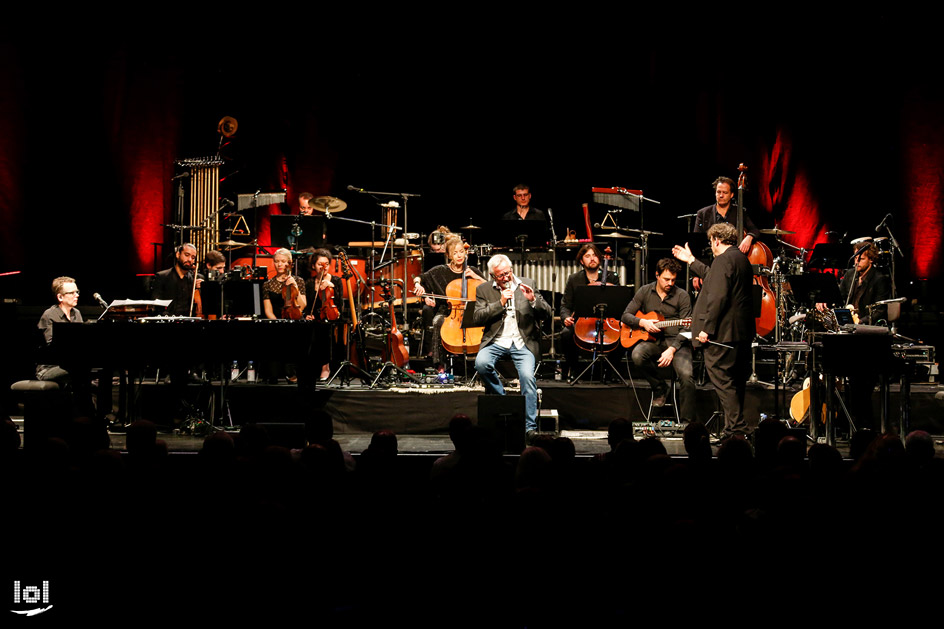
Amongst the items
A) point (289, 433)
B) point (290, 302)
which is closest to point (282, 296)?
point (290, 302)

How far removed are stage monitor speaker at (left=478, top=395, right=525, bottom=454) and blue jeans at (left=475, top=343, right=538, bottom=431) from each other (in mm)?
1576

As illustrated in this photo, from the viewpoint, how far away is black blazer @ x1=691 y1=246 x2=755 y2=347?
26.7 feet

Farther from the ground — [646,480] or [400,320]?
[400,320]

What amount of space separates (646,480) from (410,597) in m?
1.31

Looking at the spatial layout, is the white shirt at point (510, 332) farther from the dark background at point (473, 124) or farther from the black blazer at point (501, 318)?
the dark background at point (473, 124)

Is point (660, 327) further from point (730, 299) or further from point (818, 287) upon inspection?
point (818, 287)

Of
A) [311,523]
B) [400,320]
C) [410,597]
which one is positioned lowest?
[410,597]

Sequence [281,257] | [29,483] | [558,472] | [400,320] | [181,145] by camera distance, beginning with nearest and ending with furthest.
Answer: [29,483], [558,472], [281,257], [400,320], [181,145]

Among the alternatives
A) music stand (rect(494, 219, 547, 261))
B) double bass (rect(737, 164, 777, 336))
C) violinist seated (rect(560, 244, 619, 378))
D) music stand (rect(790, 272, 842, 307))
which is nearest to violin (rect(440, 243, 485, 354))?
violinist seated (rect(560, 244, 619, 378))

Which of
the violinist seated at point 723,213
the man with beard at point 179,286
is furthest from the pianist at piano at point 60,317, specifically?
the violinist seated at point 723,213

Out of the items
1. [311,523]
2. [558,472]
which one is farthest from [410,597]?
[558,472]

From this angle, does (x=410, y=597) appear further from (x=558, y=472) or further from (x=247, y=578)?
(x=558, y=472)

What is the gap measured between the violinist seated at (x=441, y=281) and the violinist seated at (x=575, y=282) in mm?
1176

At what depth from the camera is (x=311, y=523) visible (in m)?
3.46
